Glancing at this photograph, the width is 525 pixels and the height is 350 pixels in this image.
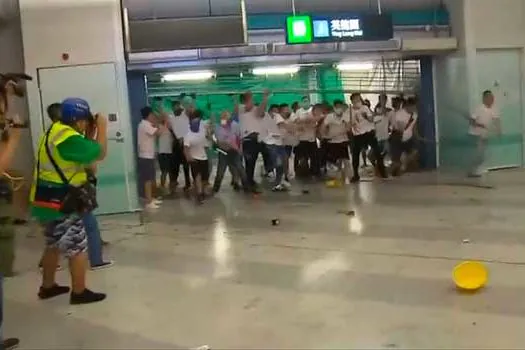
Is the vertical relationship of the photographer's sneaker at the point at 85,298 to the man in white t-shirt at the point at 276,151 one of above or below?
below

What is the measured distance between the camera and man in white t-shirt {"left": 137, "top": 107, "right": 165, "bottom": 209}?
10.6 metres

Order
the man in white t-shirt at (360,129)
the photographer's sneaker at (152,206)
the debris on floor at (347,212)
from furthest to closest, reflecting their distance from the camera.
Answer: the man in white t-shirt at (360,129) → the photographer's sneaker at (152,206) → the debris on floor at (347,212)

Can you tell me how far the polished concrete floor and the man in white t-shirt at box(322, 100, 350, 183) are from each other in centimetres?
356

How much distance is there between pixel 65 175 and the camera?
5.05 meters

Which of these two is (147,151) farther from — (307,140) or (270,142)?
(307,140)

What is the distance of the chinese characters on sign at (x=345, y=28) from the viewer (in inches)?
458

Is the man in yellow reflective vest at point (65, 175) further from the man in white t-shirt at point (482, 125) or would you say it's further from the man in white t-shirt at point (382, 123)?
the man in white t-shirt at point (382, 123)

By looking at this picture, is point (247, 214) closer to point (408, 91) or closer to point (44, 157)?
point (44, 157)

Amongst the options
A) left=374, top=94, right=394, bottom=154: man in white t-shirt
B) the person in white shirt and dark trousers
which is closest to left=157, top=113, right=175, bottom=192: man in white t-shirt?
the person in white shirt and dark trousers

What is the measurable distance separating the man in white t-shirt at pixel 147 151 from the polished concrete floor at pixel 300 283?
1601 millimetres

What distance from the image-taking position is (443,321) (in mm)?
4375

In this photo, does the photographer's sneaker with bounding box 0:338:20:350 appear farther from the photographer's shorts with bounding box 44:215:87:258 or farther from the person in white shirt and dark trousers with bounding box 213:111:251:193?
the person in white shirt and dark trousers with bounding box 213:111:251:193

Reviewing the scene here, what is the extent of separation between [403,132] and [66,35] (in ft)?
19.9

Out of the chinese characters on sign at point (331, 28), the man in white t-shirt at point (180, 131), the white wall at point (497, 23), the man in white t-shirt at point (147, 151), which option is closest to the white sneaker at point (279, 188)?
the man in white t-shirt at point (180, 131)
